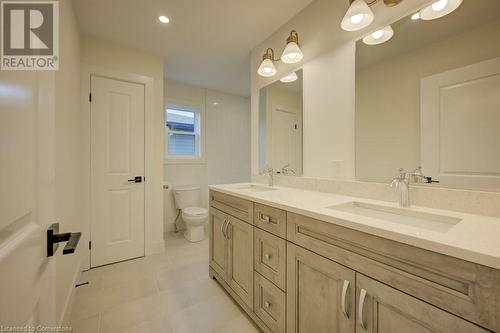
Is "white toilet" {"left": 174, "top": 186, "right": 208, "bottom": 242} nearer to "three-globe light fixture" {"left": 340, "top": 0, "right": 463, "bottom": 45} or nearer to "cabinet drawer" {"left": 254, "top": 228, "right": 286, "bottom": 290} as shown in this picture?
"cabinet drawer" {"left": 254, "top": 228, "right": 286, "bottom": 290}

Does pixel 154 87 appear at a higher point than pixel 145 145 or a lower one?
higher

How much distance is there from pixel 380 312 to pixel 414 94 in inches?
47.0

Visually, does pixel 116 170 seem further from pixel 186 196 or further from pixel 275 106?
pixel 275 106

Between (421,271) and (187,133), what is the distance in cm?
358

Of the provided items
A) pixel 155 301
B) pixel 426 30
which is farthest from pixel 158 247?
pixel 426 30

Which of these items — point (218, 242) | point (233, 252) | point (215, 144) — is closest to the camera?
point (233, 252)

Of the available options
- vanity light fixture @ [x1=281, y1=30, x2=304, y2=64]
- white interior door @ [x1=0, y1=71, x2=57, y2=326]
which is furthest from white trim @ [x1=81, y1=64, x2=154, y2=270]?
white interior door @ [x1=0, y1=71, x2=57, y2=326]

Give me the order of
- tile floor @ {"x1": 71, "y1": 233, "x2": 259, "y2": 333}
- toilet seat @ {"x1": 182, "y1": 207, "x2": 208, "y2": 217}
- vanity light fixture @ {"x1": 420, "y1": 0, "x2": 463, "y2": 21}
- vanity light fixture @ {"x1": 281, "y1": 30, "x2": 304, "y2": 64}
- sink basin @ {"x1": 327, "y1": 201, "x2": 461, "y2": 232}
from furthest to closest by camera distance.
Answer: toilet seat @ {"x1": 182, "y1": 207, "x2": 208, "y2": 217}
vanity light fixture @ {"x1": 281, "y1": 30, "x2": 304, "y2": 64}
tile floor @ {"x1": 71, "y1": 233, "x2": 259, "y2": 333}
vanity light fixture @ {"x1": 420, "y1": 0, "x2": 463, "y2": 21}
sink basin @ {"x1": 327, "y1": 201, "x2": 461, "y2": 232}

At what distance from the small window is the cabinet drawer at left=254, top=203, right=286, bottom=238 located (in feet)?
8.31

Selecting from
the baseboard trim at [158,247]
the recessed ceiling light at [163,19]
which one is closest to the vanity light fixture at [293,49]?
the recessed ceiling light at [163,19]

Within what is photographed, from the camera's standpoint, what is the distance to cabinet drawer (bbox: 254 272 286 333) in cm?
124

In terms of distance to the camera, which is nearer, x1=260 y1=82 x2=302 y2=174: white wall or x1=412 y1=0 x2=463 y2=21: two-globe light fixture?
x1=412 y1=0 x2=463 y2=21: two-globe light fixture

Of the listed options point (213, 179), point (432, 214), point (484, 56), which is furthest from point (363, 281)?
point (213, 179)

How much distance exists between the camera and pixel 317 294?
3.42 feet
